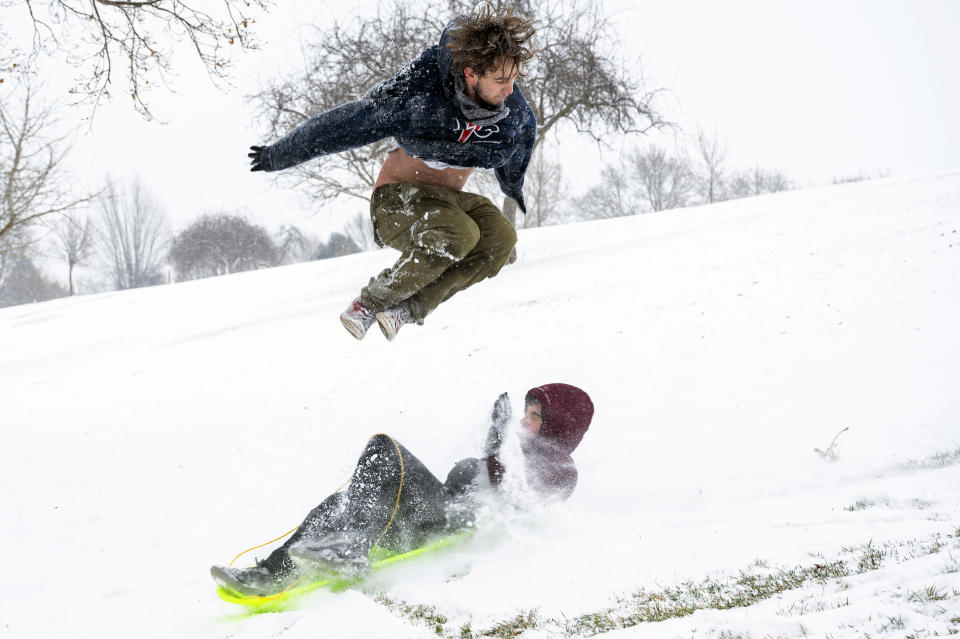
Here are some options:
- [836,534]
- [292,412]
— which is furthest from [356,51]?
[836,534]

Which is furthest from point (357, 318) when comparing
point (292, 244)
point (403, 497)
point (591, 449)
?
point (292, 244)

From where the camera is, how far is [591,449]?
4.27m

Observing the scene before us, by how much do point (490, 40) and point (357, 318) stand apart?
1.64 meters

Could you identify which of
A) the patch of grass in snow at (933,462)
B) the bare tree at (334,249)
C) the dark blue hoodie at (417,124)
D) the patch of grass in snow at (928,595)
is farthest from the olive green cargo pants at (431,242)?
the bare tree at (334,249)

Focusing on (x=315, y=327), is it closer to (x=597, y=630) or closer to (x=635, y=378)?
(x=635, y=378)

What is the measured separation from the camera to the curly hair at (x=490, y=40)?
8.96 ft

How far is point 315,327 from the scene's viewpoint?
8.90 m

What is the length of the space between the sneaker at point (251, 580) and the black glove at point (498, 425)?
4.14 feet

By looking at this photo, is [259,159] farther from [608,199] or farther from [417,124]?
[608,199]

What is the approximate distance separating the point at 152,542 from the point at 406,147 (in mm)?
2741

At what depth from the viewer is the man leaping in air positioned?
2824 mm

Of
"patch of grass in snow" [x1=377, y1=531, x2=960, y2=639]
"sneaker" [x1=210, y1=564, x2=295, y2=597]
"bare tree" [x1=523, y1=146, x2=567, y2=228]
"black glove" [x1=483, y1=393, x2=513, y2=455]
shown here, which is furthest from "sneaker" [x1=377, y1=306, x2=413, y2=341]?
"bare tree" [x1=523, y1=146, x2=567, y2=228]

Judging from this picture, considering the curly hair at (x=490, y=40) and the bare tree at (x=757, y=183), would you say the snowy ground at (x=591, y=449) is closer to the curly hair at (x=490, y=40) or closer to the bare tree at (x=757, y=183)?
the curly hair at (x=490, y=40)

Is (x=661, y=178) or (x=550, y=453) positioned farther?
(x=661, y=178)
